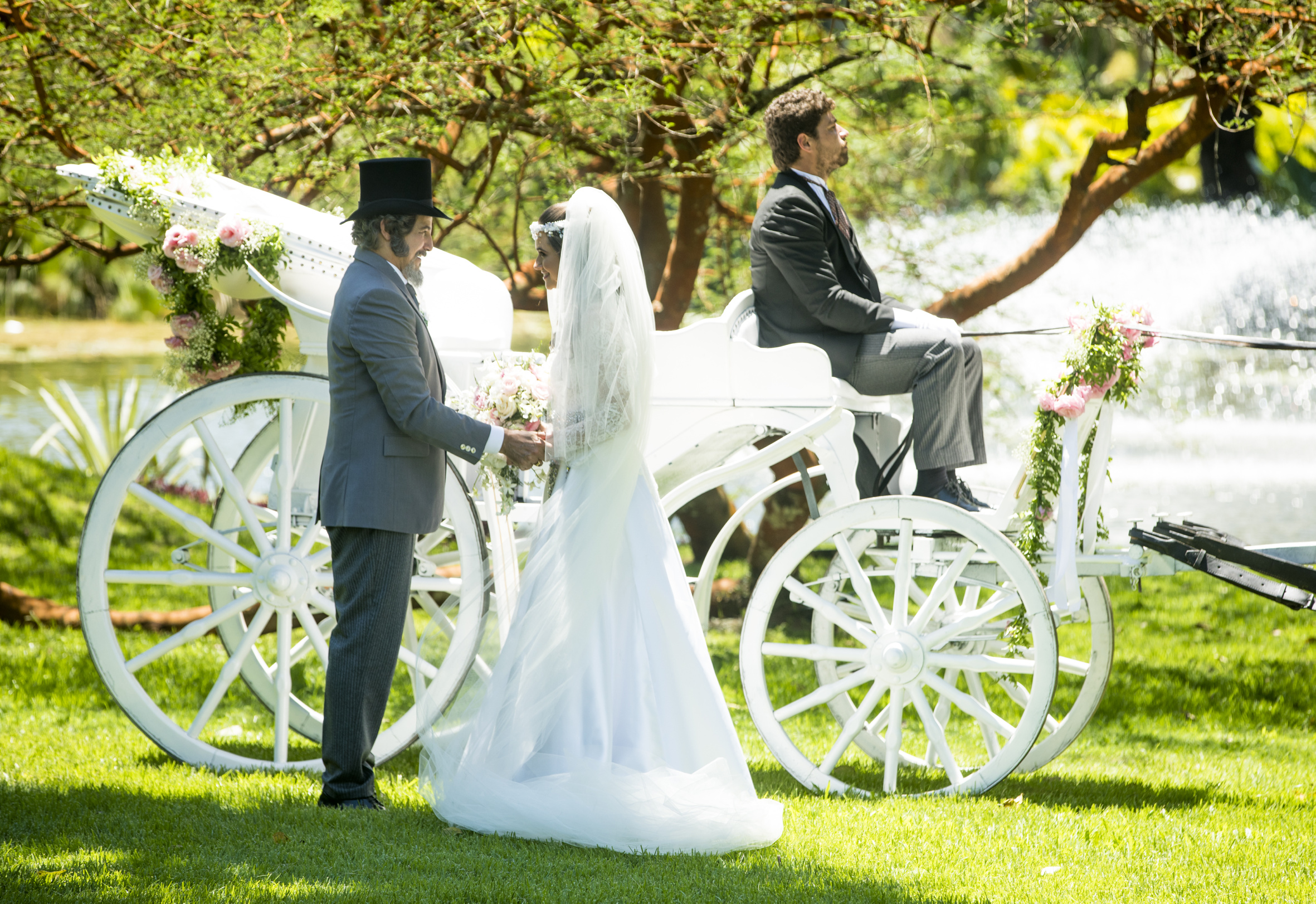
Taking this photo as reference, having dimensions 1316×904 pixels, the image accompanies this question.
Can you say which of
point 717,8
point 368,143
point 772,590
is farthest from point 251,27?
point 772,590

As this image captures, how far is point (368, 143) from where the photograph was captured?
6074 mm

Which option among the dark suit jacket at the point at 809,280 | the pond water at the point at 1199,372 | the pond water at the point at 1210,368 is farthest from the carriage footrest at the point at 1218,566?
the pond water at the point at 1210,368

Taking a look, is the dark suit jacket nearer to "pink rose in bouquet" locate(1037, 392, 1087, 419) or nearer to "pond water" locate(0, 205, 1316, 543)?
"pink rose in bouquet" locate(1037, 392, 1087, 419)

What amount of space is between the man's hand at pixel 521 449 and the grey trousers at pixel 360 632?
43 cm

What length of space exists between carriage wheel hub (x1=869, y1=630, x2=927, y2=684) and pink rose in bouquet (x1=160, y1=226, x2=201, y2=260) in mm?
2846

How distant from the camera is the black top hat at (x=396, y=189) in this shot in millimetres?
3715

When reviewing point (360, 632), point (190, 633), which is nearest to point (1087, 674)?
point (360, 632)

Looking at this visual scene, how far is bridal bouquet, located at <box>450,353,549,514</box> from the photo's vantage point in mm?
3795

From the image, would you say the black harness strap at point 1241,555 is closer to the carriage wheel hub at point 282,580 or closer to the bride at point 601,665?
the bride at point 601,665

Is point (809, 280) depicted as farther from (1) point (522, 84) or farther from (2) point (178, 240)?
(1) point (522, 84)

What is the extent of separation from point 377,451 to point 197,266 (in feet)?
4.06

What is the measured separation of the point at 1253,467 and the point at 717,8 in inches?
388

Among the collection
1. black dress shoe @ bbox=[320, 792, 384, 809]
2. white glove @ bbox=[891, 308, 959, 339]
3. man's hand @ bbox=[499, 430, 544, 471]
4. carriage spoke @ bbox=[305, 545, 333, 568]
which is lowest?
black dress shoe @ bbox=[320, 792, 384, 809]

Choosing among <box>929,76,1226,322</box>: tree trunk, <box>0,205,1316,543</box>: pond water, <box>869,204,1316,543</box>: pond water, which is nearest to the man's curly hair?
<box>929,76,1226,322</box>: tree trunk
